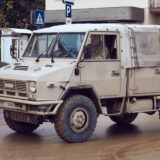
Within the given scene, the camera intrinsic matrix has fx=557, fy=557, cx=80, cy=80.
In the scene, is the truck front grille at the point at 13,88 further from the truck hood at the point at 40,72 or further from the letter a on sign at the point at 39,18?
the letter a on sign at the point at 39,18

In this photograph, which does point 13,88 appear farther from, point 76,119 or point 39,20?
point 39,20

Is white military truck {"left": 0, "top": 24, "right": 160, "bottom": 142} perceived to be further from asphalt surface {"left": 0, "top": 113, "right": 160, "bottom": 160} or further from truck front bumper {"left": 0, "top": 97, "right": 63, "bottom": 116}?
asphalt surface {"left": 0, "top": 113, "right": 160, "bottom": 160}

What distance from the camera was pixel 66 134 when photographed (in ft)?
34.3

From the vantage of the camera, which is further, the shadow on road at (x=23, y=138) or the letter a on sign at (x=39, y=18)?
the letter a on sign at (x=39, y=18)

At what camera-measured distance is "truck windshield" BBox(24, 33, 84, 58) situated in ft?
36.4

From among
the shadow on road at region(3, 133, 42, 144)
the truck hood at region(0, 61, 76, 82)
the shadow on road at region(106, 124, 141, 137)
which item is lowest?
the shadow on road at region(106, 124, 141, 137)

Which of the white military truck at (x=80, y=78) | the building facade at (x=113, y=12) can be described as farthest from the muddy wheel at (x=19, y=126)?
the building facade at (x=113, y=12)

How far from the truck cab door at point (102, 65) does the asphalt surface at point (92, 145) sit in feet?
3.40

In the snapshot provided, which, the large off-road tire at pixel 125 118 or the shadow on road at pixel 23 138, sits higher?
the large off-road tire at pixel 125 118

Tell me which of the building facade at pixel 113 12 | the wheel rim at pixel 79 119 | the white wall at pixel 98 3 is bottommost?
the wheel rim at pixel 79 119

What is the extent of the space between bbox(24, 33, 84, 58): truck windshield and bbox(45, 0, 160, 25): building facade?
18210 mm

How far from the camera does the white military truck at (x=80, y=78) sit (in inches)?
409

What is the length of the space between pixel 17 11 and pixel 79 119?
95.5 ft

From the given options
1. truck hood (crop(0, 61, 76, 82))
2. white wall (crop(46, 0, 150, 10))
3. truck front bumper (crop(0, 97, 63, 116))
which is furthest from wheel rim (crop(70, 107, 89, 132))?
white wall (crop(46, 0, 150, 10))
